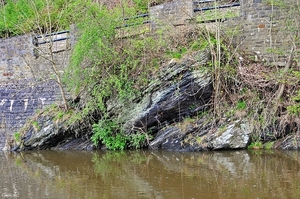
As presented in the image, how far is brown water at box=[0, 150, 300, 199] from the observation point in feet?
21.3

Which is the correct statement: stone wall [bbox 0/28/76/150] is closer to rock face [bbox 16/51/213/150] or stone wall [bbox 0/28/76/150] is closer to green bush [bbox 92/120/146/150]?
green bush [bbox 92/120/146/150]

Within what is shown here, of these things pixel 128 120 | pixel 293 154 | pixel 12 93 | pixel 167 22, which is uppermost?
pixel 167 22

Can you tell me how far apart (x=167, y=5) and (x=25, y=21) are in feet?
16.5

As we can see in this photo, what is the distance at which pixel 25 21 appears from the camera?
14055 millimetres

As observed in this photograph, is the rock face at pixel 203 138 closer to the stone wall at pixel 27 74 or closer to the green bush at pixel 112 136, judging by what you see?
the green bush at pixel 112 136

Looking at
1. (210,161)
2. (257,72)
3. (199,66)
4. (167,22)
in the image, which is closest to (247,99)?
(257,72)

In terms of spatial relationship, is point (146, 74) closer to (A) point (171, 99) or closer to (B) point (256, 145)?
(A) point (171, 99)

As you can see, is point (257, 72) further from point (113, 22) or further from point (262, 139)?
point (113, 22)

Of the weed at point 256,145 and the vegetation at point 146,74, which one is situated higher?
the vegetation at point 146,74

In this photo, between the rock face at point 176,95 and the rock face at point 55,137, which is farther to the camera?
the rock face at point 55,137

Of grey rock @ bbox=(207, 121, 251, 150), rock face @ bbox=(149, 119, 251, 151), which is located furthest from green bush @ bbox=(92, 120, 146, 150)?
grey rock @ bbox=(207, 121, 251, 150)

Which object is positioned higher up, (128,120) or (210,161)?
(128,120)

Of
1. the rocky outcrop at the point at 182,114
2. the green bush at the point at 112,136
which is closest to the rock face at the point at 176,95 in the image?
the rocky outcrop at the point at 182,114

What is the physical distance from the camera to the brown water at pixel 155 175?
6.50 metres
